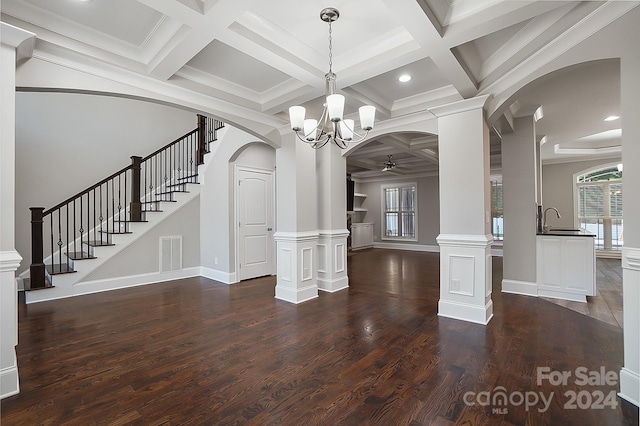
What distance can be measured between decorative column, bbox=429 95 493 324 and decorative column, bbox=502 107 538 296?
4.68ft

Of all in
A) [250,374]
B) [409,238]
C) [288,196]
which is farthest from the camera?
[409,238]

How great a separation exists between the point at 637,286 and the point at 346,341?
7.11 ft

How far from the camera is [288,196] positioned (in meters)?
4.43

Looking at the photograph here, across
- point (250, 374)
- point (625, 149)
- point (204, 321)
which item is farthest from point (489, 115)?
Answer: point (204, 321)

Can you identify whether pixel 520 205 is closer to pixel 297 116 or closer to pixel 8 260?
pixel 297 116

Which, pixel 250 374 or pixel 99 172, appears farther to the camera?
pixel 99 172

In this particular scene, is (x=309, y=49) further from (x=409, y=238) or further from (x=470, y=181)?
(x=409, y=238)

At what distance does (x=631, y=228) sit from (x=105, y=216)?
24.2 feet

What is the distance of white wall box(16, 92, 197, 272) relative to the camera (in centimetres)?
495

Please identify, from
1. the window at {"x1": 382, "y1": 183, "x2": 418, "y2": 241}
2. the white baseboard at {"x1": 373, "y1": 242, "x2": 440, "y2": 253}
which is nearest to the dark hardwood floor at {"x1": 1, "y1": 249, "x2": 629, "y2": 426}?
the white baseboard at {"x1": 373, "y1": 242, "x2": 440, "y2": 253}

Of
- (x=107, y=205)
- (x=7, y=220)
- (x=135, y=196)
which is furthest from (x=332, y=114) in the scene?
(x=107, y=205)

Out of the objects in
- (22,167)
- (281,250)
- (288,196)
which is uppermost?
(22,167)

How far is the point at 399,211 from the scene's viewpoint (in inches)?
424

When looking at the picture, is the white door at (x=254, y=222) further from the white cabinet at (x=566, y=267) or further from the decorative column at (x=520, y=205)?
the white cabinet at (x=566, y=267)
